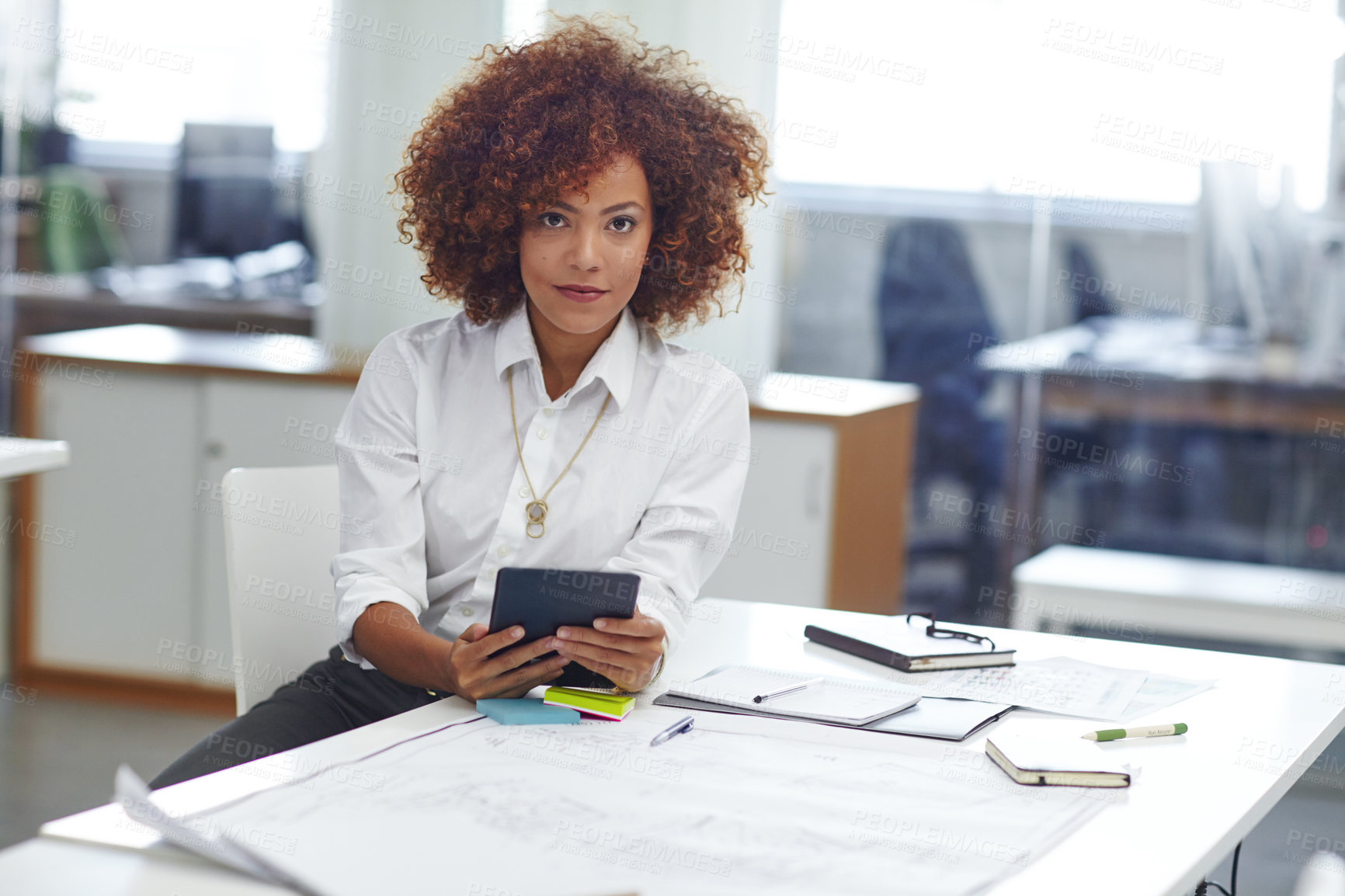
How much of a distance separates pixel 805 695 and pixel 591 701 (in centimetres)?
24

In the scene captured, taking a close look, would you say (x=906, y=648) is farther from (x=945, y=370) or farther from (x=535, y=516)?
(x=945, y=370)

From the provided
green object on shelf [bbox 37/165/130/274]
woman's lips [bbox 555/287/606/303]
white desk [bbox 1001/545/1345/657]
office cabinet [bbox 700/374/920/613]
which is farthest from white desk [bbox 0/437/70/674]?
green object on shelf [bbox 37/165/130/274]

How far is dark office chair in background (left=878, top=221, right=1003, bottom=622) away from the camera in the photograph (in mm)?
4539

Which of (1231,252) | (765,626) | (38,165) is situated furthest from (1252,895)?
(38,165)

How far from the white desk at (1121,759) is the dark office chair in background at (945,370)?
2.68 meters

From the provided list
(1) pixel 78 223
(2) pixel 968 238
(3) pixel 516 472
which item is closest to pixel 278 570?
(3) pixel 516 472

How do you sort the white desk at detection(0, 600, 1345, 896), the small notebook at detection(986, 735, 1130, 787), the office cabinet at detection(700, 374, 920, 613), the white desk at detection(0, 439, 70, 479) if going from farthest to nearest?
the office cabinet at detection(700, 374, 920, 613) → the white desk at detection(0, 439, 70, 479) → the small notebook at detection(986, 735, 1130, 787) → the white desk at detection(0, 600, 1345, 896)

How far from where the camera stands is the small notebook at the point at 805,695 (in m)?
1.45

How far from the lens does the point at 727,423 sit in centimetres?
186

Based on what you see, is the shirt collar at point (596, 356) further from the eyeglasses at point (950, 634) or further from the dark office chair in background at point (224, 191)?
the dark office chair in background at point (224, 191)

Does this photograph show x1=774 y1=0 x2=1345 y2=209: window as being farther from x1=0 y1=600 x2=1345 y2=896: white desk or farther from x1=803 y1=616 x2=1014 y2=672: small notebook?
x1=803 y1=616 x2=1014 y2=672: small notebook

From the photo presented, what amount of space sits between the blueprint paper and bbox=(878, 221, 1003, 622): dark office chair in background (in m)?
3.27

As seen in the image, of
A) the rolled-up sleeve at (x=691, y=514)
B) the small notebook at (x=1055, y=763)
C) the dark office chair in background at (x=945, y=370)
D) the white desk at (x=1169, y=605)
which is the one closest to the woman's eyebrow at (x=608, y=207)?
the rolled-up sleeve at (x=691, y=514)

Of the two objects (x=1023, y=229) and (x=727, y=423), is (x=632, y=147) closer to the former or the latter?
(x=727, y=423)
